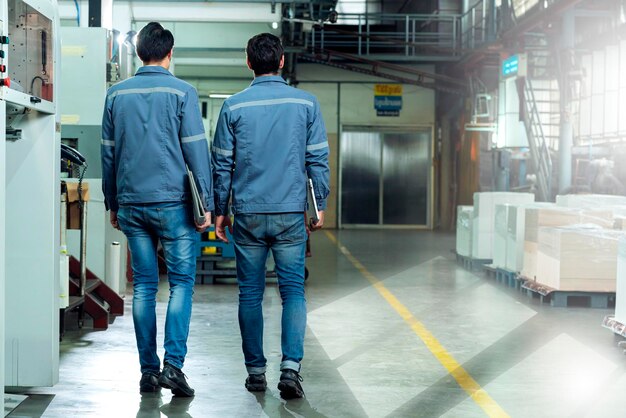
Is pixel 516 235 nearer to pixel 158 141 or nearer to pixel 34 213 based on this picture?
pixel 158 141

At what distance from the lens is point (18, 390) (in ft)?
17.2

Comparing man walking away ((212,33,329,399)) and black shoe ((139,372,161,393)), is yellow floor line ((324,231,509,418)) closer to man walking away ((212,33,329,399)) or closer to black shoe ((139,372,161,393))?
man walking away ((212,33,329,399))

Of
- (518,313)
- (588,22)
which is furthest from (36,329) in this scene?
(588,22)

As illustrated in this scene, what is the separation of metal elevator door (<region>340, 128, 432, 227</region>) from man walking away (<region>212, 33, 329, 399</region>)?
65.6 feet

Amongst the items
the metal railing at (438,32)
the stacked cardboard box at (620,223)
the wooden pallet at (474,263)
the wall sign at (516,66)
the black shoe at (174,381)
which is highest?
the metal railing at (438,32)

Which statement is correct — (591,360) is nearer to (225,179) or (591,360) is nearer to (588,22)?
(225,179)

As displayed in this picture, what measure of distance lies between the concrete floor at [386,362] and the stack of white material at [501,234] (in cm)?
88

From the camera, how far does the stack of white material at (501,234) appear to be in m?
11.3

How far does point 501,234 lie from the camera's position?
38.1 ft

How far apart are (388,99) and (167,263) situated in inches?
800

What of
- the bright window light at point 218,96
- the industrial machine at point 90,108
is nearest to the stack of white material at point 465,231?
the industrial machine at point 90,108

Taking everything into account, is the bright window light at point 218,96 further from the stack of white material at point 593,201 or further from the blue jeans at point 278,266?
the blue jeans at point 278,266

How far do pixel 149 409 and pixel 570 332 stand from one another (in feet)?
13.7

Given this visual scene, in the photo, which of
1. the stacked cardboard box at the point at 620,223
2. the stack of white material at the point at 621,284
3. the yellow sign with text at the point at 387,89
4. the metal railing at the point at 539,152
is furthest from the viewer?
the yellow sign with text at the point at 387,89
